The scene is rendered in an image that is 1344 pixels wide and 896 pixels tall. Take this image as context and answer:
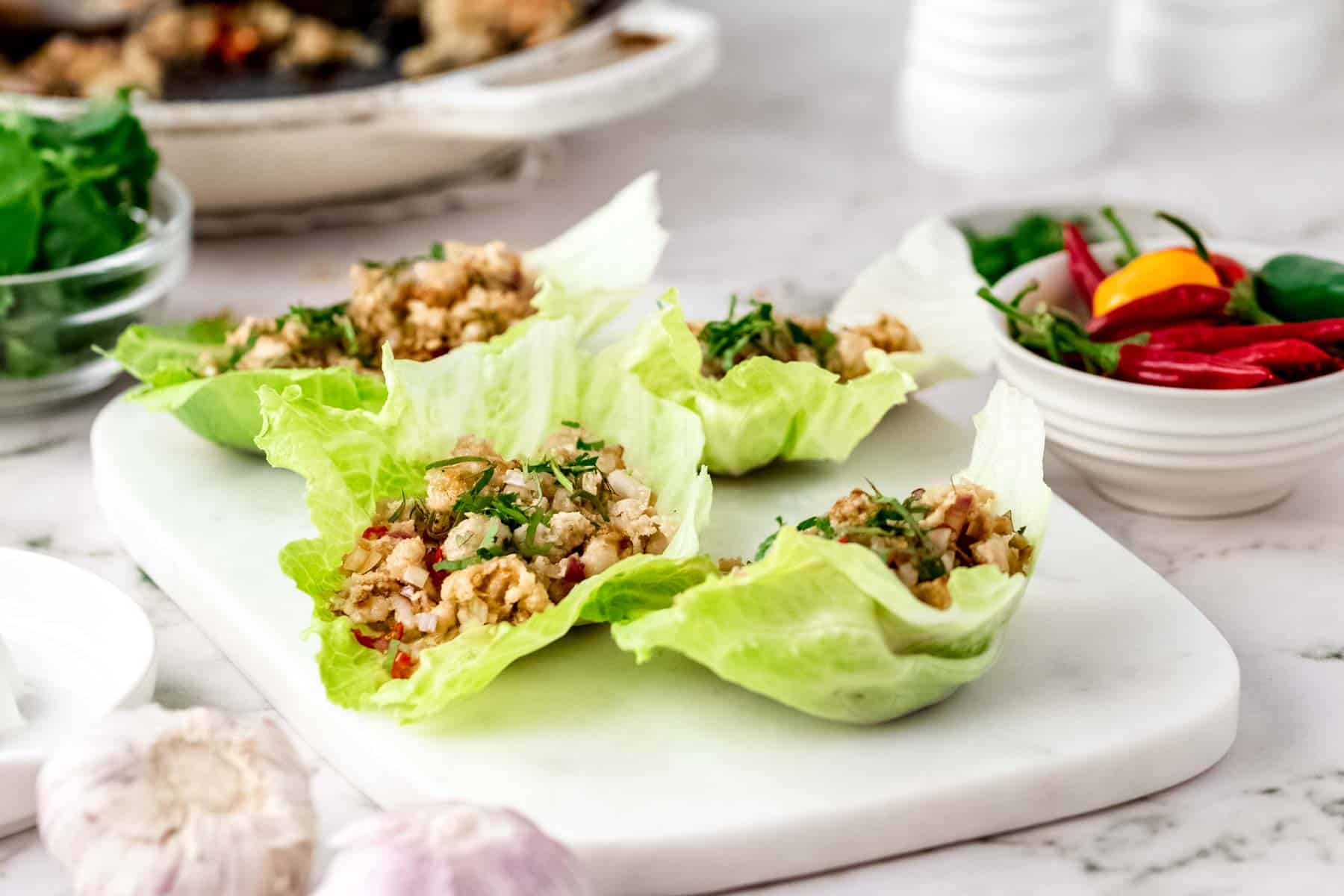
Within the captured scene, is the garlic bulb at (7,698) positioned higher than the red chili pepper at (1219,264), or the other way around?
the red chili pepper at (1219,264)

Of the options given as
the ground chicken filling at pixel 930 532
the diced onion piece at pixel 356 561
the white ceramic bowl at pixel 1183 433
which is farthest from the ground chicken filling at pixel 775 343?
the diced onion piece at pixel 356 561

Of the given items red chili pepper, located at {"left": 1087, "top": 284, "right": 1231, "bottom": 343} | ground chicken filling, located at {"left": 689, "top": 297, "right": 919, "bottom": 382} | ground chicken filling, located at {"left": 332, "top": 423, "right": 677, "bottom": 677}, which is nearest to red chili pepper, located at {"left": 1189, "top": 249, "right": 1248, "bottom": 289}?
red chili pepper, located at {"left": 1087, "top": 284, "right": 1231, "bottom": 343}

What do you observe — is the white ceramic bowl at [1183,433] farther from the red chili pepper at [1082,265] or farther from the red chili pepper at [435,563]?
the red chili pepper at [435,563]

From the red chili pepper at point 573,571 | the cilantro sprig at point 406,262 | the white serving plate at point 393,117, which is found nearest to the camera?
the red chili pepper at point 573,571

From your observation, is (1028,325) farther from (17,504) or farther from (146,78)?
(146,78)

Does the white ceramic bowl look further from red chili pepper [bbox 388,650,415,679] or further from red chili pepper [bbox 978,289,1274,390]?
red chili pepper [bbox 388,650,415,679]
